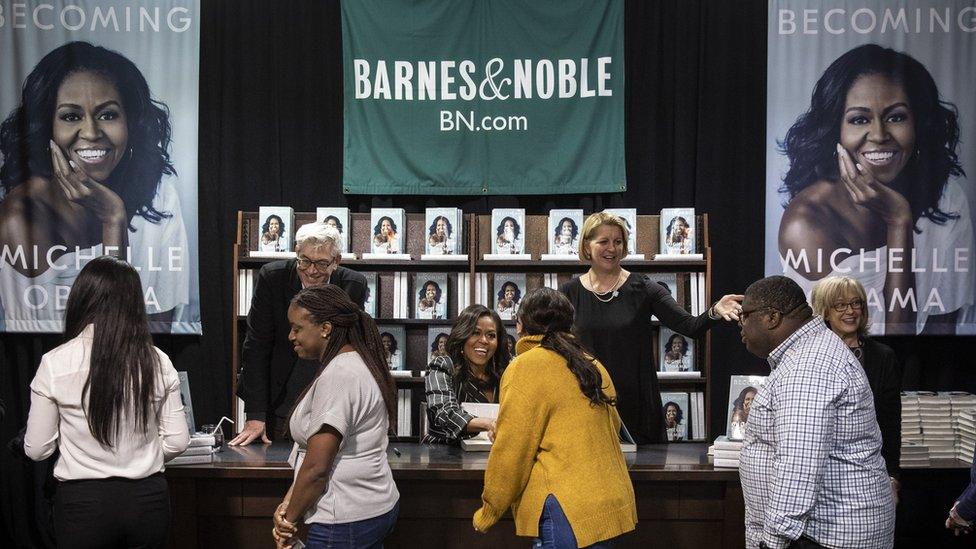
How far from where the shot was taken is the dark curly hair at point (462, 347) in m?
3.97

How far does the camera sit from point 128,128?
595 cm

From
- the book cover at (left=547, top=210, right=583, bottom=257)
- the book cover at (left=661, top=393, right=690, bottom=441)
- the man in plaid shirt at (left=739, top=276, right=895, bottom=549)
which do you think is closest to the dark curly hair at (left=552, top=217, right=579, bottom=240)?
the book cover at (left=547, top=210, right=583, bottom=257)

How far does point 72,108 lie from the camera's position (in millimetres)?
5973

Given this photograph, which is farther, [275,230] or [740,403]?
[275,230]

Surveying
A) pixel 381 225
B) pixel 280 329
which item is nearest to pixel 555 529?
pixel 280 329

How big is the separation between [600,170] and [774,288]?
3442mm

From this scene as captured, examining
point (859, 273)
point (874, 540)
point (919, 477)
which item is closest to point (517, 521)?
point (874, 540)

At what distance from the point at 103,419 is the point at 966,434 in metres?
4.56

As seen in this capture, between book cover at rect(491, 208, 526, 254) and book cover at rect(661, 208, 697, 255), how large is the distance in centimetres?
87

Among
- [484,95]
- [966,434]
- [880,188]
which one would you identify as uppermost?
[484,95]

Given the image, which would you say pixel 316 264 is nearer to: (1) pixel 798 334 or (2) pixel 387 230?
(2) pixel 387 230

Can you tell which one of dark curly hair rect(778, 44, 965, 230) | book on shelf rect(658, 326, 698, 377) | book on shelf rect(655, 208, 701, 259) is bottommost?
book on shelf rect(658, 326, 698, 377)

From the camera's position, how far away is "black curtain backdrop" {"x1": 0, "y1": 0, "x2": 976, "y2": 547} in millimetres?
5969

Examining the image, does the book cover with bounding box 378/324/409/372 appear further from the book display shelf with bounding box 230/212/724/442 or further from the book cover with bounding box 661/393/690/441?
the book cover with bounding box 661/393/690/441
